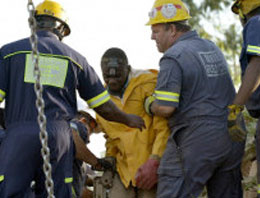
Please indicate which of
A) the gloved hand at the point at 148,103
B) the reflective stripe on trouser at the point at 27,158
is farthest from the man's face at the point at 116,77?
the reflective stripe on trouser at the point at 27,158

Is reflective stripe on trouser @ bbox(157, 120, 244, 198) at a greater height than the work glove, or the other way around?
the work glove

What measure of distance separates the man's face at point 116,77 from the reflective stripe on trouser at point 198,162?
A: 1.08 metres

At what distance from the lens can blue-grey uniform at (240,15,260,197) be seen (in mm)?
4953

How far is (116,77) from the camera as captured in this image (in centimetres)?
628

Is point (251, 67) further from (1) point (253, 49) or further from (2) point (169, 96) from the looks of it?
(2) point (169, 96)

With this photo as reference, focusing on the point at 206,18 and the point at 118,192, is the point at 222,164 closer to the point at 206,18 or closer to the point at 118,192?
the point at 118,192

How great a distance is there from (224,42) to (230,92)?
2035cm

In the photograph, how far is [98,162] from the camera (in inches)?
246

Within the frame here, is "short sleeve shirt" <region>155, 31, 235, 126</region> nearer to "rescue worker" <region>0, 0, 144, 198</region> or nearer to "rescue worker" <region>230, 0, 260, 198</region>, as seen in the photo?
"rescue worker" <region>230, 0, 260, 198</region>

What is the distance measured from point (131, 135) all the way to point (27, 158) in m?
1.43

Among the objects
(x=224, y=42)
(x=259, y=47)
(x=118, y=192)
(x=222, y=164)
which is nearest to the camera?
(x=259, y=47)

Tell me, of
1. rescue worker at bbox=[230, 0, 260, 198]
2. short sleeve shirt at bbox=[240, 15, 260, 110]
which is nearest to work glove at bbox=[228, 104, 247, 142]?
rescue worker at bbox=[230, 0, 260, 198]

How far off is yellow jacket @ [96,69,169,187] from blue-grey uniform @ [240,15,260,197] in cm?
95

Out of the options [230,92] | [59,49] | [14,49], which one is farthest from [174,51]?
[14,49]
